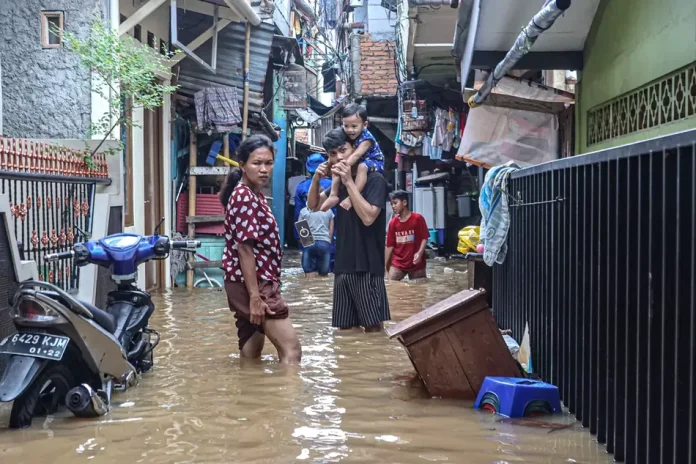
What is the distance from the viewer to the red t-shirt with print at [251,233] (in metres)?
5.94

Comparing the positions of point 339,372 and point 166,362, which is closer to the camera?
point 339,372

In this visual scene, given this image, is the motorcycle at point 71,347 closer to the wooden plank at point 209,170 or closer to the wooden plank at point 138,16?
the wooden plank at point 138,16

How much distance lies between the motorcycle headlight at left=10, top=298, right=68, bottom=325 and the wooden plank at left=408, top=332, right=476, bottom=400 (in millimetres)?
2133

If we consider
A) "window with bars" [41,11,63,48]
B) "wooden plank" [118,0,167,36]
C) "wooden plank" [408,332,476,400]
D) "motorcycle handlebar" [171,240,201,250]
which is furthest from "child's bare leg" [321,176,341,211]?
"wooden plank" [118,0,167,36]

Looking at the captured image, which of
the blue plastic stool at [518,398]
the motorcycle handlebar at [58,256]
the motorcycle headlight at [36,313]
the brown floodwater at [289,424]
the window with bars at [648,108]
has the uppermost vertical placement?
the window with bars at [648,108]

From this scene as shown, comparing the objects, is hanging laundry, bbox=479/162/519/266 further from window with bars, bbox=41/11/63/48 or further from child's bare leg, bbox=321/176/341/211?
window with bars, bbox=41/11/63/48

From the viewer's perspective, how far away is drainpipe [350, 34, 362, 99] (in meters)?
25.8

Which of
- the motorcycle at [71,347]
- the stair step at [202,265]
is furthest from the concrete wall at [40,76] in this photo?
the motorcycle at [71,347]

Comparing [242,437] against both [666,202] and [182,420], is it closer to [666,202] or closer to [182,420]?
[182,420]

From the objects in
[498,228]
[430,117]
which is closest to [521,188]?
[498,228]

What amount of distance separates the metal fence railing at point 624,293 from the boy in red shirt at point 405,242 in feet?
24.3

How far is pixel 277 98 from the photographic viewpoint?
22.8 m

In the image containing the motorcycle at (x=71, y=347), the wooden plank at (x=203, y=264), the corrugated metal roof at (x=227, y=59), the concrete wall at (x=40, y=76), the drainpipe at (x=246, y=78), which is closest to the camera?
the motorcycle at (x=71, y=347)

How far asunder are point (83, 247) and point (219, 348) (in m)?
2.13
